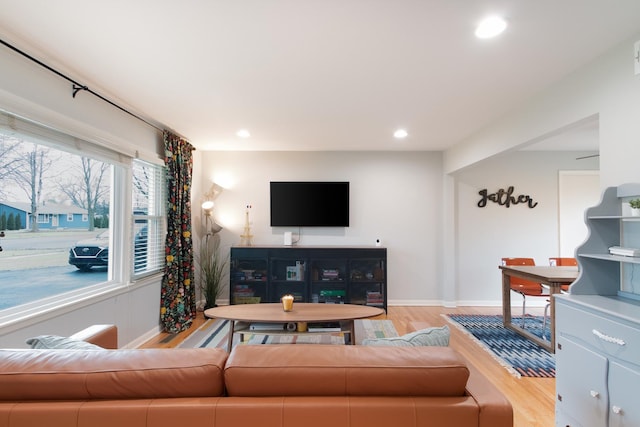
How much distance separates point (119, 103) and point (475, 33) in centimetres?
296

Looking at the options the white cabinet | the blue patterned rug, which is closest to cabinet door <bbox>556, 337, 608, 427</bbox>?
the white cabinet

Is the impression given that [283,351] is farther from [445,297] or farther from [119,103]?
[445,297]

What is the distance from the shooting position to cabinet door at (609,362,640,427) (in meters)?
1.44

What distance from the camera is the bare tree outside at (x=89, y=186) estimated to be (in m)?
2.53

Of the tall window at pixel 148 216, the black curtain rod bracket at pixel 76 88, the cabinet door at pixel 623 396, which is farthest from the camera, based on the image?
the tall window at pixel 148 216

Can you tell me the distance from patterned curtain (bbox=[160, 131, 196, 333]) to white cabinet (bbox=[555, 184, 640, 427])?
374 cm

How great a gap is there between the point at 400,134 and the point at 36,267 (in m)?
3.76

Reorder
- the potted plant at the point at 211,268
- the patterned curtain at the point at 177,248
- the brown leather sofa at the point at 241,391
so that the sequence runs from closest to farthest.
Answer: the brown leather sofa at the point at 241,391
the patterned curtain at the point at 177,248
the potted plant at the point at 211,268

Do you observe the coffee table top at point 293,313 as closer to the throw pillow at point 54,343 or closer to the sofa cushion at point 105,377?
the throw pillow at point 54,343

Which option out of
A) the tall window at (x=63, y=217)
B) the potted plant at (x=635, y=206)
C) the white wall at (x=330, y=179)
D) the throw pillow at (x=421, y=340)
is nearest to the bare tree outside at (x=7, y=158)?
the tall window at (x=63, y=217)

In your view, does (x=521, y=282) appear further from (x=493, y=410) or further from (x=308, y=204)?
Result: (x=493, y=410)

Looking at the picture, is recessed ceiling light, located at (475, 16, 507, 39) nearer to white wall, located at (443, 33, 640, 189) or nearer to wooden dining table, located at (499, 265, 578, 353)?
white wall, located at (443, 33, 640, 189)

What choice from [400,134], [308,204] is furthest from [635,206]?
[308,204]

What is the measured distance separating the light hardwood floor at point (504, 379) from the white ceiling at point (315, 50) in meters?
1.80
